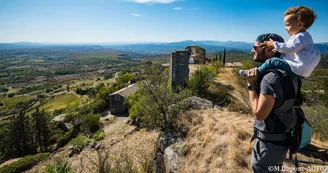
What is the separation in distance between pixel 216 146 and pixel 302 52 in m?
4.10

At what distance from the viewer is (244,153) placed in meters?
5.20

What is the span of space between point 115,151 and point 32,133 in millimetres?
20912

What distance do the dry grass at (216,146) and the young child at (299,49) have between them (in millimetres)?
3468

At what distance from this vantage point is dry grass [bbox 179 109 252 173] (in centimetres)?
507

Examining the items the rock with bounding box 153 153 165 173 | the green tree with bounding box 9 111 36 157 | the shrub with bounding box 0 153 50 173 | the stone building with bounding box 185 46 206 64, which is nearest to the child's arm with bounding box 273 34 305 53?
the rock with bounding box 153 153 165 173

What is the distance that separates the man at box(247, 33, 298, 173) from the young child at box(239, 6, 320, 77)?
4.5 inches

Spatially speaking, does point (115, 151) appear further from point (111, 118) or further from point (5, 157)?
point (5, 157)

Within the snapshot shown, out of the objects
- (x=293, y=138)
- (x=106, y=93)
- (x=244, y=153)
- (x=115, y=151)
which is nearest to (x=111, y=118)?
(x=106, y=93)

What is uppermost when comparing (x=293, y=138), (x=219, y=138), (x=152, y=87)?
(x=293, y=138)

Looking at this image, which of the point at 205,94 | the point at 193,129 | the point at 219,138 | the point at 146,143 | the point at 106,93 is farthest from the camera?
the point at 106,93

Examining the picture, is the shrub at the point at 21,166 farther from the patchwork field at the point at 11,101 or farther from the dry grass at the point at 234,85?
the patchwork field at the point at 11,101

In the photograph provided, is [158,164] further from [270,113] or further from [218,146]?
[270,113]

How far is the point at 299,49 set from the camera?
2.12 m

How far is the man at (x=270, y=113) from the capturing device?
2137 millimetres
